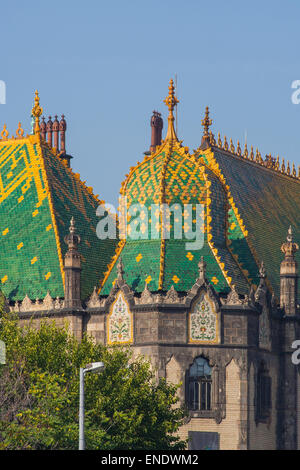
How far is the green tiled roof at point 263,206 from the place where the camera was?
317 feet

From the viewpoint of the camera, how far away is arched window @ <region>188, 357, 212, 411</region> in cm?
8831

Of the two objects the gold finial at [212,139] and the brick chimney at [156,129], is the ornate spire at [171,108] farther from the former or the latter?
the brick chimney at [156,129]

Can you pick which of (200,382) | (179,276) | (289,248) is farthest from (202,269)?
(289,248)

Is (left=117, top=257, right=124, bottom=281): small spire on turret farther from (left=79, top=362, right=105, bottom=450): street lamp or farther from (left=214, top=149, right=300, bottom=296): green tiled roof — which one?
(left=79, top=362, right=105, bottom=450): street lamp

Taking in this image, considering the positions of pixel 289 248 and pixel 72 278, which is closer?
pixel 72 278

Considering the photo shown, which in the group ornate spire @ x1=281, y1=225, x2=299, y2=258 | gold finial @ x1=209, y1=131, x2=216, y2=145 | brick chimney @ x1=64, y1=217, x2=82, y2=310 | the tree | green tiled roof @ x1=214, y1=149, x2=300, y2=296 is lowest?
the tree

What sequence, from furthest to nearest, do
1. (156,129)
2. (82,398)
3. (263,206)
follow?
(156,129) < (263,206) < (82,398)

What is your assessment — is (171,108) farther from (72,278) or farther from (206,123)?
(72,278)

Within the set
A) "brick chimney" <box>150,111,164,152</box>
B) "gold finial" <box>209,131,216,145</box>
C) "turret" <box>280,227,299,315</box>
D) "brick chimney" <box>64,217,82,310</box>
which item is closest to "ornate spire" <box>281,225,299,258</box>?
"turret" <box>280,227,299,315</box>

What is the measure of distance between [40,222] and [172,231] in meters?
8.36

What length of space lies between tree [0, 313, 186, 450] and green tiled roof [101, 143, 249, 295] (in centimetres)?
922
